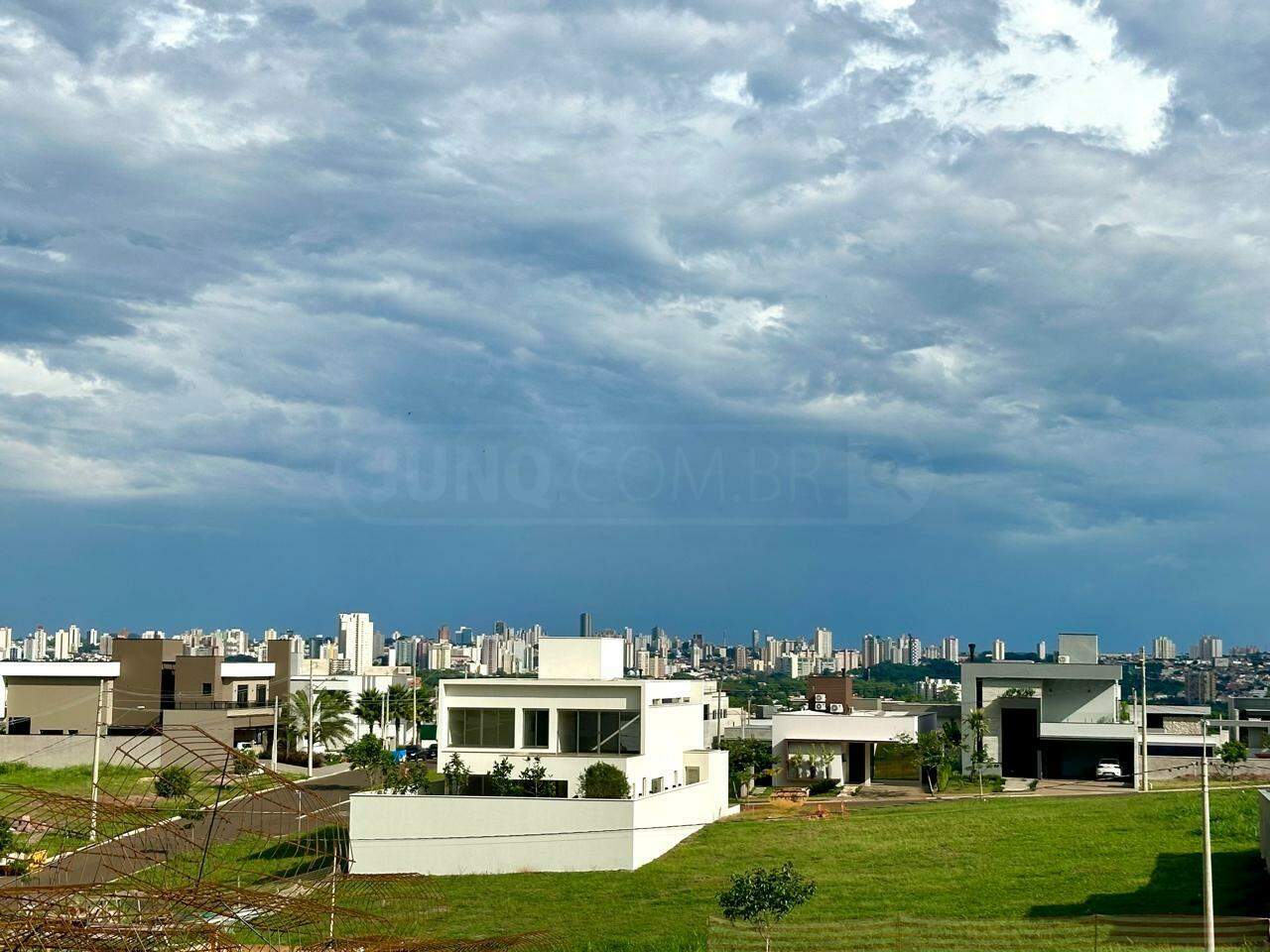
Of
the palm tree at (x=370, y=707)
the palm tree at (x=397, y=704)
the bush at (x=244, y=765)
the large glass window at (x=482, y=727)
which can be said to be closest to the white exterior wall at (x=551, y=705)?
the large glass window at (x=482, y=727)

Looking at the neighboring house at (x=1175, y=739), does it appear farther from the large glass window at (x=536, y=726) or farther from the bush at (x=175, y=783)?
the bush at (x=175, y=783)

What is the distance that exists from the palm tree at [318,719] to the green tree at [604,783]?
1186 inches

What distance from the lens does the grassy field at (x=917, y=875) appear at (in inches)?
1134

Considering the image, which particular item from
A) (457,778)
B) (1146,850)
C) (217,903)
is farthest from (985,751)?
(217,903)

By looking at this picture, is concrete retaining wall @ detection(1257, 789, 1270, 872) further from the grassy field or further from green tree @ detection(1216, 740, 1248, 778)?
green tree @ detection(1216, 740, 1248, 778)

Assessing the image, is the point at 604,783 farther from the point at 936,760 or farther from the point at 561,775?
the point at 936,760

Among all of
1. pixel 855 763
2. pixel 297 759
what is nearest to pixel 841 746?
pixel 855 763

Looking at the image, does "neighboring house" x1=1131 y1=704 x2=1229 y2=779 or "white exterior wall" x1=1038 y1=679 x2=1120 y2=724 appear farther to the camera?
"white exterior wall" x1=1038 y1=679 x2=1120 y2=724

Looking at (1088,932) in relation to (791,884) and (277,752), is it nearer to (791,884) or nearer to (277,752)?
(791,884)

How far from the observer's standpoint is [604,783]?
3888 cm

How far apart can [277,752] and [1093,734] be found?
138 ft

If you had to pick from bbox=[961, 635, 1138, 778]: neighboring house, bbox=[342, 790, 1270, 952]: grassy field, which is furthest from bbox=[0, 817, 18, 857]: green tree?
bbox=[961, 635, 1138, 778]: neighboring house

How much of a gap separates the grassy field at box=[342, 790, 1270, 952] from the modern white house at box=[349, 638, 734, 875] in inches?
40.0

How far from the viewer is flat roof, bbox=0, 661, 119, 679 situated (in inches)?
2474
